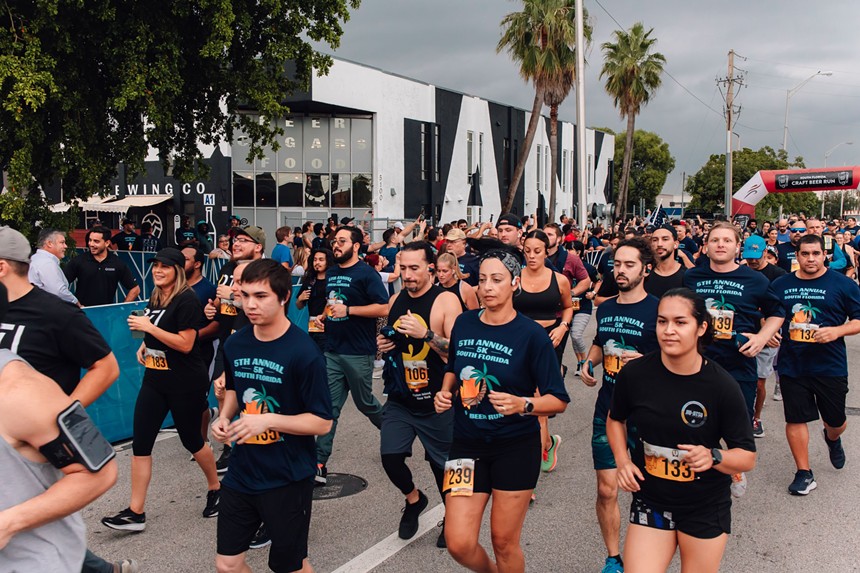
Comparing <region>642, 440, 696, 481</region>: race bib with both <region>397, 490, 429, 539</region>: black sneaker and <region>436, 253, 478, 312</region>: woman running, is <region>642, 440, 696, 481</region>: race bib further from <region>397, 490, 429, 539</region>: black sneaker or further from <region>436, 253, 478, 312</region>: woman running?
<region>436, 253, 478, 312</region>: woman running

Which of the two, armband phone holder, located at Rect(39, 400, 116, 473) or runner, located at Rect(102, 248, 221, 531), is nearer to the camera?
armband phone holder, located at Rect(39, 400, 116, 473)

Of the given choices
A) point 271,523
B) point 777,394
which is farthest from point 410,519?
point 777,394

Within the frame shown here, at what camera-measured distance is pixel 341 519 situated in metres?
5.57

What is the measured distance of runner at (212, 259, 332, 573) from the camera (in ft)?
11.9

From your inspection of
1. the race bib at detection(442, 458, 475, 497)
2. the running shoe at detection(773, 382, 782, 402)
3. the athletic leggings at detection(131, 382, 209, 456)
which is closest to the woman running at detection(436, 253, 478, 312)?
the athletic leggings at detection(131, 382, 209, 456)

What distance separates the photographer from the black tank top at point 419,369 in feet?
16.9

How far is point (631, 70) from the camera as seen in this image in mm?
39969

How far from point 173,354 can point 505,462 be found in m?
2.71

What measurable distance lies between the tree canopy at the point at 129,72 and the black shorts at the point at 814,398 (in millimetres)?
10521

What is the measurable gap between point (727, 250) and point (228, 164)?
1002 inches

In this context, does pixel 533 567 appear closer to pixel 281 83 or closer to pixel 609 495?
pixel 609 495

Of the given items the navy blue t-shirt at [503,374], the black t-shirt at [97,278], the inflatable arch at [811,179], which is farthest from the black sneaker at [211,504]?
the inflatable arch at [811,179]

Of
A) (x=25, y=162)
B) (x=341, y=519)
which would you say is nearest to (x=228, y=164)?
(x=25, y=162)

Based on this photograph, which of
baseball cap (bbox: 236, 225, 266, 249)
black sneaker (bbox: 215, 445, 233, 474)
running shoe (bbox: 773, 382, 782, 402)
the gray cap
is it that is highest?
the gray cap
